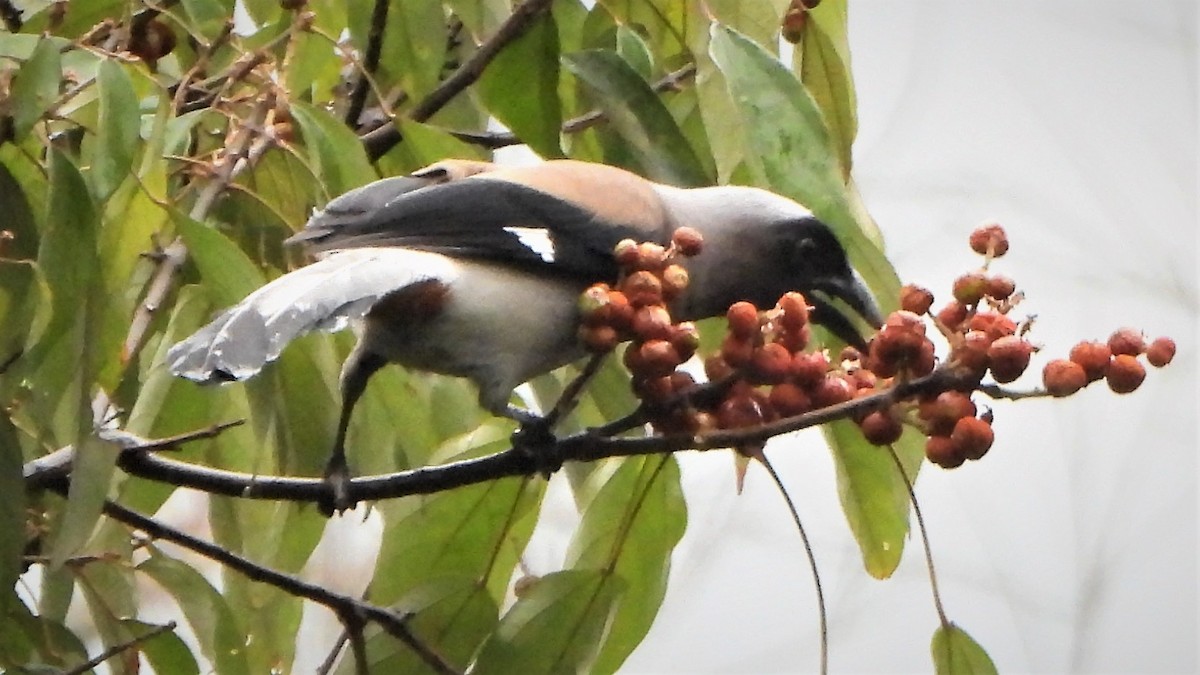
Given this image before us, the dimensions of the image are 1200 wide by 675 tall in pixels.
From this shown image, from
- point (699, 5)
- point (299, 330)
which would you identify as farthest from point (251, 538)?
point (699, 5)

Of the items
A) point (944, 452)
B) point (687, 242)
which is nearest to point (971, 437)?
point (944, 452)

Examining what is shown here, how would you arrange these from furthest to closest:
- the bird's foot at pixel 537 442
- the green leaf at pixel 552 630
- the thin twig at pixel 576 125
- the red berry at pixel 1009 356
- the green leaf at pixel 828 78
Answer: the thin twig at pixel 576 125 → the green leaf at pixel 828 78 → the green leaf at pixel 552 630 → the bird's foot at pixel 537 442 → the red berry at pixel 1009 356

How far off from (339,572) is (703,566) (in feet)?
2.44

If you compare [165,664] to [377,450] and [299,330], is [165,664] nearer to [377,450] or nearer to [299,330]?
[377,450]

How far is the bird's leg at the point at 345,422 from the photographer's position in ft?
3.72

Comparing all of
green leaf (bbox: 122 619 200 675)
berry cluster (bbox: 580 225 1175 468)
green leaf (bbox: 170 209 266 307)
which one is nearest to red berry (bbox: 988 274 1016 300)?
berry cluster (bbox: 580 225 1175 468)

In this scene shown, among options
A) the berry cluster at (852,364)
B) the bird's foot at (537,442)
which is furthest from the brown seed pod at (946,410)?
the bird's foot at (537,442)

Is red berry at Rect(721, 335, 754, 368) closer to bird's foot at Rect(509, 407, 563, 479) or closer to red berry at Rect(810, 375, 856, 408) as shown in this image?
red berry at Rect(810, 375, 856, 408)

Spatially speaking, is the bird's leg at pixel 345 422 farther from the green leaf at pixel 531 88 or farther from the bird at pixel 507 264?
the green leaf at pixel 531 88

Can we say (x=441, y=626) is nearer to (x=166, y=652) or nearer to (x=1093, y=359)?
(x=166, y=652)

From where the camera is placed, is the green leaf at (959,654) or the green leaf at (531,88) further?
the green leaf at (531,88)

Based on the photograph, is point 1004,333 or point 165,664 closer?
point 1004,333

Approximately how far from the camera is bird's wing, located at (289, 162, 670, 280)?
1.26 m

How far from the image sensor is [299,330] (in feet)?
3.49
